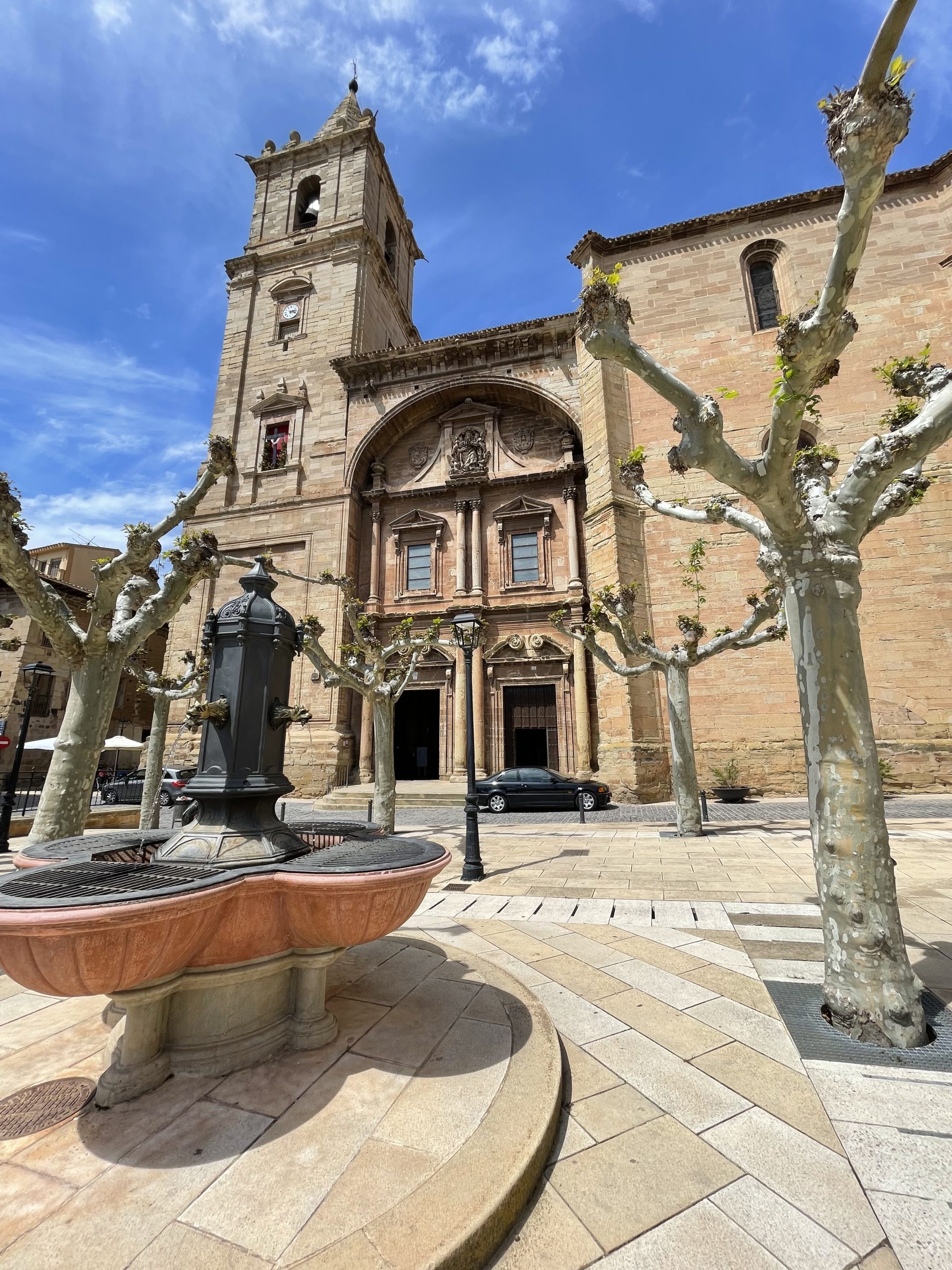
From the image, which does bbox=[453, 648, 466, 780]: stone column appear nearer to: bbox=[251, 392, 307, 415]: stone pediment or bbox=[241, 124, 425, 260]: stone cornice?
bbox=[251, 392, 307, 415]: stone pediment

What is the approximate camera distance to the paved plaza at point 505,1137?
170 cm

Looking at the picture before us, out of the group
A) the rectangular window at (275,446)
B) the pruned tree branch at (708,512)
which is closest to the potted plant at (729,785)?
the pruned tree branch at (708,512)

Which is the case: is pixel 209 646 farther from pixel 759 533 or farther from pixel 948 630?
pixel 948 630

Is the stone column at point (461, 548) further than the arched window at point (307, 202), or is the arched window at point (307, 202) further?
the arched window at point (307, 202)

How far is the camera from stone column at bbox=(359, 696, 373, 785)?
19.7 meters

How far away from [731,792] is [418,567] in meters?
13.7

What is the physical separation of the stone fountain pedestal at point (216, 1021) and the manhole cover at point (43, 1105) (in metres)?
0.11

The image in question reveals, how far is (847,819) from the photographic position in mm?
3539

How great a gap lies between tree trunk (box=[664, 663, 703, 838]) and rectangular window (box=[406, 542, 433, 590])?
12.2 m

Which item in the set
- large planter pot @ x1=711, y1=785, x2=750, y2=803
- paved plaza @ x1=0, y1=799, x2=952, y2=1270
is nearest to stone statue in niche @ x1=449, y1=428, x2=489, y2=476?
large planter pot @ x1=711, y1=785, x2=750, y2=803

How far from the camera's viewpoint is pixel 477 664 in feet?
65.7

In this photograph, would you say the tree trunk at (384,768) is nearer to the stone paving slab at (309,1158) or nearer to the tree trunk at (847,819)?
the stone paving slab at (309,1158)

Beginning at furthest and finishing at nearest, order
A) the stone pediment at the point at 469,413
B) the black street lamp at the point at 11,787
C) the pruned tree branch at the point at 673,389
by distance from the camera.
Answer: the stone pediment at the point at 469,413 < the black street lamp at the point at 11,787 < the pruned tree branch at the point at 673,389

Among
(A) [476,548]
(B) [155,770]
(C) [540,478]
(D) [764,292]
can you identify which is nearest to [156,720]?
(B) [155,770]
